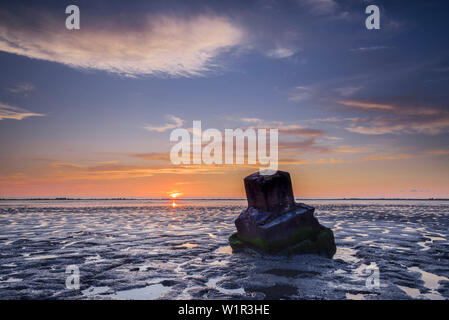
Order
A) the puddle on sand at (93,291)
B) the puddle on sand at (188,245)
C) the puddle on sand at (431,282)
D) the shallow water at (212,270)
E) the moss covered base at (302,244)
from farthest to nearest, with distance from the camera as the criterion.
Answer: the puddle on sand at (188,245)
the moss covered base at (302,244)
the shallow water at (212,270)
the puddle on sand at (93,291)
the puddle on sand at (431,282)

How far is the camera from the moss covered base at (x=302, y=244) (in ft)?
29.3

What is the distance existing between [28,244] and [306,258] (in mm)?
10761

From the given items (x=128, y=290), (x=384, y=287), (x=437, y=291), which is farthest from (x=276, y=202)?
(x=128, y=290)

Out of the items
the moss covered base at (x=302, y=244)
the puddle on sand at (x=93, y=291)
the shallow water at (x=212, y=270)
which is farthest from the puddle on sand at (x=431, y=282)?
the puddle on sand at (x=93, y=291)

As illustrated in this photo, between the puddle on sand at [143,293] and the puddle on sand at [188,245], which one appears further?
the puddle on sand at [188,245]

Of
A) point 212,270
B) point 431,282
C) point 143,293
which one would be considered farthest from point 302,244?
point 143,293

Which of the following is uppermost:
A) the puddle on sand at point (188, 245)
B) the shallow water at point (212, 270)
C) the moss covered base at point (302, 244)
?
the moss covered base at point (302, 244)

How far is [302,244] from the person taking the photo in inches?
353

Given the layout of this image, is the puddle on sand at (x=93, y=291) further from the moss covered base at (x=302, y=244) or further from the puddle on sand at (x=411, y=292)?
the puddle on sand at (x=411, y=292)

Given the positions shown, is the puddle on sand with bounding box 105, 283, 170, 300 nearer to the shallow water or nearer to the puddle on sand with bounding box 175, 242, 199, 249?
the shallow water

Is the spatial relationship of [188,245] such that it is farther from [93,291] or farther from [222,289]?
[93,291]

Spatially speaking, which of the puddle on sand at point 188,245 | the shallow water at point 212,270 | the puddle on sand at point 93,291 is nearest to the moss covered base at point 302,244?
the shallow water at point 212,270

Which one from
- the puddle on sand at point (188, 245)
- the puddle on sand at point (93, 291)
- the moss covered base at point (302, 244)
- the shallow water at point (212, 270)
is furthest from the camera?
the puddle on sand at point (188, 245)

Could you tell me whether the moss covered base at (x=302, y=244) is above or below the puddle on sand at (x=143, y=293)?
above
